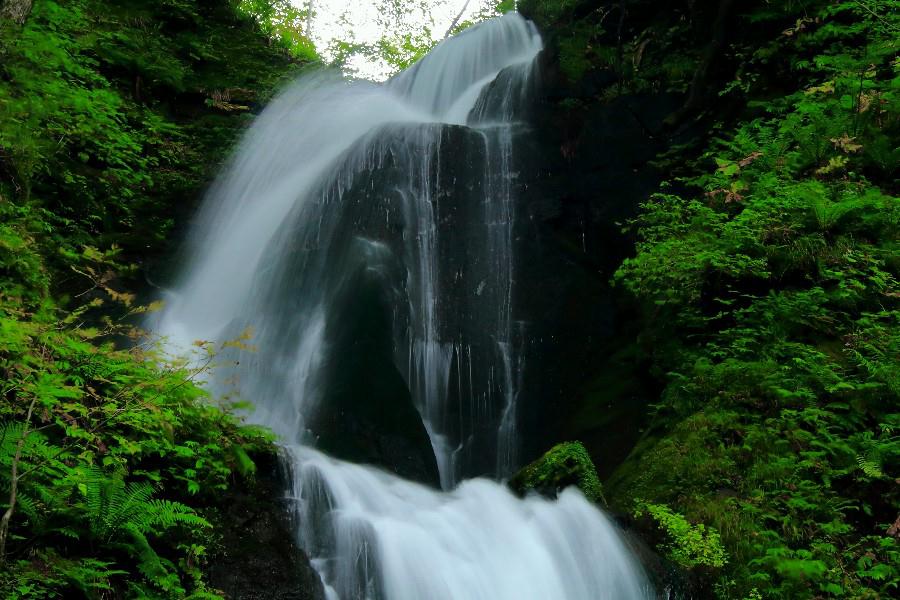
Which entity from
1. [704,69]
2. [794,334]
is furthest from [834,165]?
[704,69]

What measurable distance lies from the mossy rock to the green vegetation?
8.53 ft

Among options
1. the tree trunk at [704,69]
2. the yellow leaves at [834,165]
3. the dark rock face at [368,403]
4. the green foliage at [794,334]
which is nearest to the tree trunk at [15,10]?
the dark rock face at [368,403]

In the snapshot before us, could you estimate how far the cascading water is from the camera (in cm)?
505

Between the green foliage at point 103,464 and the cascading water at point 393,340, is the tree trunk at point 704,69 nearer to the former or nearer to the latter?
the cascading water at point 393,340

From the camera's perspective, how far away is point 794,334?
6.36m

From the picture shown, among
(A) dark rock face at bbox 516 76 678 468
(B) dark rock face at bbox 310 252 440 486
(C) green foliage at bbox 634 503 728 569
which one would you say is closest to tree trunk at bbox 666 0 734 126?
(A) dark rock face at bbox 516 76 678 468

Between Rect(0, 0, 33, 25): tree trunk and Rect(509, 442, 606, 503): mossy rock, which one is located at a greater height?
Rect(0, 0, 33, 25): tree trunk

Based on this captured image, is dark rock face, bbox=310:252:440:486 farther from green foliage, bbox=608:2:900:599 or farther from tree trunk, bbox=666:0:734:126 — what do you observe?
tree trunk, bbox=666:0:734:126

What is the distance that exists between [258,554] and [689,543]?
134 inches

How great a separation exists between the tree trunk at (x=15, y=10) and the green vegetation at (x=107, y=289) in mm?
123

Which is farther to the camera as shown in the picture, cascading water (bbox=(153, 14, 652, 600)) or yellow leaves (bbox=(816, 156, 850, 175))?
yellow leaves (bbox=(816, 156, 850, 175))

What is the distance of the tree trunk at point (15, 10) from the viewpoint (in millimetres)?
6883

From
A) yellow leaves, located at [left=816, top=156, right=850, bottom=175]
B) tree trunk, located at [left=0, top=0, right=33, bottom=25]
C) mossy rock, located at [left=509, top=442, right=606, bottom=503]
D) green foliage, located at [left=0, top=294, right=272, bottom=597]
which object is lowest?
mossy rock, located at [left=509, top=442, right=606, bottom=503]

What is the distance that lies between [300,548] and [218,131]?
11360 millimetres
